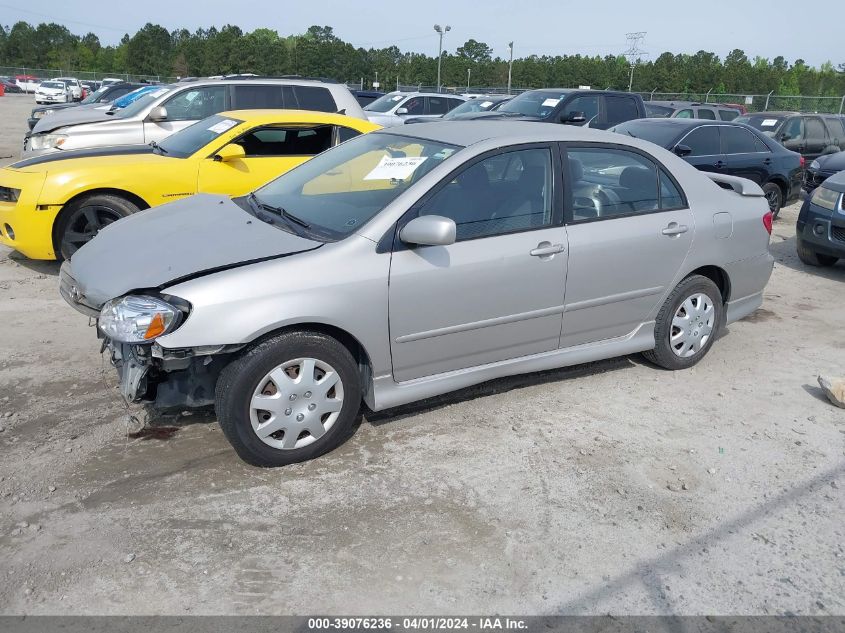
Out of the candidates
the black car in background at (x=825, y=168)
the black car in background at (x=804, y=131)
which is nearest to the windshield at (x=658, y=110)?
→ the black car in background at (x=804, y=131)

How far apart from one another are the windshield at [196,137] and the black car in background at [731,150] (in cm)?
545

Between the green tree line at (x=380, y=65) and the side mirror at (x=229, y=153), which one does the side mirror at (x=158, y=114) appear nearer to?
the side mirror at (x=229, y=153)

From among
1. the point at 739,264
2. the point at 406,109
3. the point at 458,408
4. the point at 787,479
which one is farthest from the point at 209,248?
the point at 406,109

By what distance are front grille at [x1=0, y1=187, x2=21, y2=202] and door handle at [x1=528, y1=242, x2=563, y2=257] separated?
483cm

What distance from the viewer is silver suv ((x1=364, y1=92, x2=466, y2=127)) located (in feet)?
54.7

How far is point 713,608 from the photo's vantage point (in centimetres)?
294

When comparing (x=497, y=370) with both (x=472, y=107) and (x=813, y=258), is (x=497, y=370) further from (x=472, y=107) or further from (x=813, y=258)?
(x=472, y=107)

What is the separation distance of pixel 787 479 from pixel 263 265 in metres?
2.94

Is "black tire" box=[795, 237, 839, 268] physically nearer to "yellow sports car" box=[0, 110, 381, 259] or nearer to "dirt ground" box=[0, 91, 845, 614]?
"dirt ground" box=[0, 91, 845, 614]

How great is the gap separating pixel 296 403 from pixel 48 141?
24.4 feet

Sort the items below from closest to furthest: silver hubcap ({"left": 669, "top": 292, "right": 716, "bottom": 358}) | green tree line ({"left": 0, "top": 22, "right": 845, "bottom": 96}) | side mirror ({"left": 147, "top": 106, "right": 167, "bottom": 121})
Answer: silver hubcap ({"left": 669, "top": 292, "right": 716, "bottom": 358}) < side mirror ({"left": 147, "top": 106, "right": 167, "bottom": 121}) < green tree line ({"left": 0, "top": 22, "right": 845, "bottom": 96})

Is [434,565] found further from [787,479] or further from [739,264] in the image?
[739,264]

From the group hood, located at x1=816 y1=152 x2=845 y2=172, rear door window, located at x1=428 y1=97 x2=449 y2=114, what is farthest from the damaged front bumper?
rear door window, located at x1=428 y1=97 x2=449 y2=114

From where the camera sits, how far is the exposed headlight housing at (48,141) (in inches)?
360
